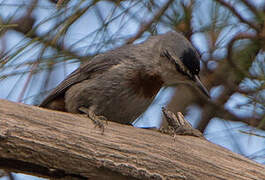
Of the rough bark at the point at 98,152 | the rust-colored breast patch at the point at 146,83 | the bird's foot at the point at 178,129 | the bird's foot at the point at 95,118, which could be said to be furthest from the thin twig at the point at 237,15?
the bird's foot at the point at 95,118

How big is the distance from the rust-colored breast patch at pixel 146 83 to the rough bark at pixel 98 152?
0.40 metres

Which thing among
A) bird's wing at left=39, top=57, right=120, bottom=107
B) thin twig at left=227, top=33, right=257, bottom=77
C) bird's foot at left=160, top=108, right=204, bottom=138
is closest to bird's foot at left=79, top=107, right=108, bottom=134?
bird's wing at left=39, top=57, right=120, bottom=107

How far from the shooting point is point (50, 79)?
8.89ft

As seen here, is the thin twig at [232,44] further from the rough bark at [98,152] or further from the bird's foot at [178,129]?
the rough bark at [98,152]

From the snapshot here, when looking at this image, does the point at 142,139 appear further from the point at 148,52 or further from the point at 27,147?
the point at 148,52

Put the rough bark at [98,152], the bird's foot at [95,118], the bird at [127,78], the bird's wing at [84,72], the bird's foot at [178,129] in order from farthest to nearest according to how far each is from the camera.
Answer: the bird's wing at [84,72] → the bird at [127,78] → the bird's foot at [178,129] → the bird's foot at [95,118] → the rough bark at [98,152]

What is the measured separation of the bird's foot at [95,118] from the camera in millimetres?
2375

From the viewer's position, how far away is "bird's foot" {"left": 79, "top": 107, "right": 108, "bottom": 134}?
Result: 2.37 meters

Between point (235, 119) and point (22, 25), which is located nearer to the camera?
point (22, 25)

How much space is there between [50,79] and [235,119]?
1344 millimetres

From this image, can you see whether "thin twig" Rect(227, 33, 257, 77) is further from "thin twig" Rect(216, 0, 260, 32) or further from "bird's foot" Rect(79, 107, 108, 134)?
"bird's foot" Rect(79, 107, 108, 134)

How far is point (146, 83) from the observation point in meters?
2.88

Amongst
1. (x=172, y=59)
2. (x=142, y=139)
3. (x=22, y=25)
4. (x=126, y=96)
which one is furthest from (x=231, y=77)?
(x=22, y=25)

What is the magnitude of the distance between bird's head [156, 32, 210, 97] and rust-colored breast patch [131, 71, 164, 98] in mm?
92
